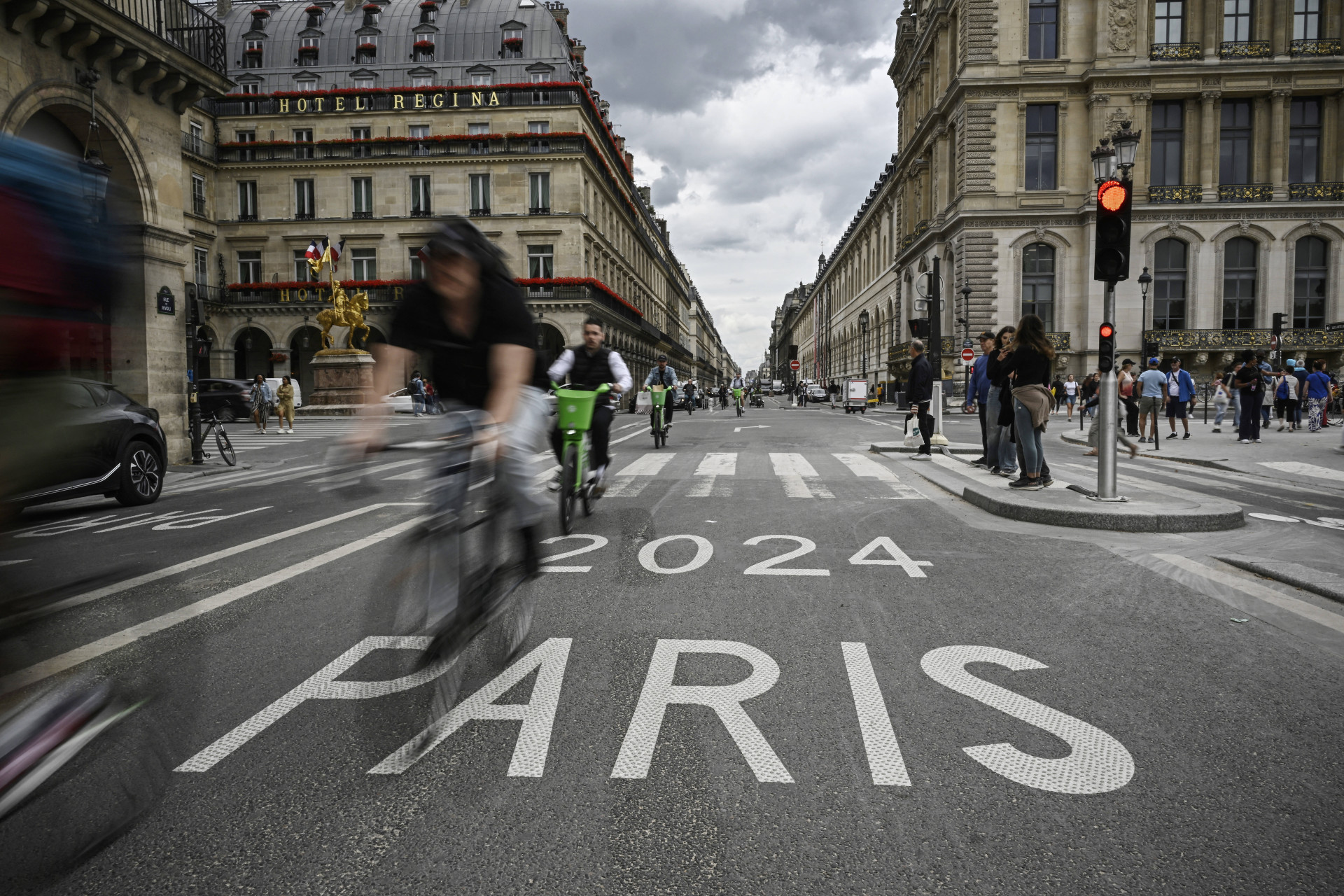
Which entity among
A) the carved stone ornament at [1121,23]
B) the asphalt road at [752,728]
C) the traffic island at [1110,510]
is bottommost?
the asphalt road at [752,728]

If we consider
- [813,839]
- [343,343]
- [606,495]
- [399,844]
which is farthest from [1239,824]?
[343,343]

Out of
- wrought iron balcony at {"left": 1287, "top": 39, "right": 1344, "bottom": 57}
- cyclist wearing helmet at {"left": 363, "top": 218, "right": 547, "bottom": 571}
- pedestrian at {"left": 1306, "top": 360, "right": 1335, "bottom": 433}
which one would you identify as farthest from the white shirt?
wrought iron balcony at {"left": 1287, "top": 39, "right": 1344, "bottom": 57}

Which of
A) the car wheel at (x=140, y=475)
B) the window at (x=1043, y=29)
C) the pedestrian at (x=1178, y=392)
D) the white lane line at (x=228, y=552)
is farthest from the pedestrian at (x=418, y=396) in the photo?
the window at (x=1043, y=29)

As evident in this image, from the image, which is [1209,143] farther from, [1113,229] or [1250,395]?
[1113,229]

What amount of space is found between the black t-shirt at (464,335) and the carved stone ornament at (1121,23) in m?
52.6

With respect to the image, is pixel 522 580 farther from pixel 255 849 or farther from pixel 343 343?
pixel 343 343

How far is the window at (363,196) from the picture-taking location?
159ft

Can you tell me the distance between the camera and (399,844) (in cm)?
241

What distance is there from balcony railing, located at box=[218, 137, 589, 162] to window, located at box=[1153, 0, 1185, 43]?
31.8m

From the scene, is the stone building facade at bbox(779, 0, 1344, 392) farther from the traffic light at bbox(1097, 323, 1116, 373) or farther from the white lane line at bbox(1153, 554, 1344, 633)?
the white lane line at bbox(1153, 554, 1344, 633)

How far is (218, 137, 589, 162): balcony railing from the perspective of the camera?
46781 mm

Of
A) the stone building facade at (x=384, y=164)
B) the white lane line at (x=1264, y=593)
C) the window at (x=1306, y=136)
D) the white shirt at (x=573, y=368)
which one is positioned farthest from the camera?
the stone building facade at (x=384, y=164)

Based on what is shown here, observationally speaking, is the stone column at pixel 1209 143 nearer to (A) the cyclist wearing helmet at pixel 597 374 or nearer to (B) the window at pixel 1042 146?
(B) the window at pixel 1042 146

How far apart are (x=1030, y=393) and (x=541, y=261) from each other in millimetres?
40925
